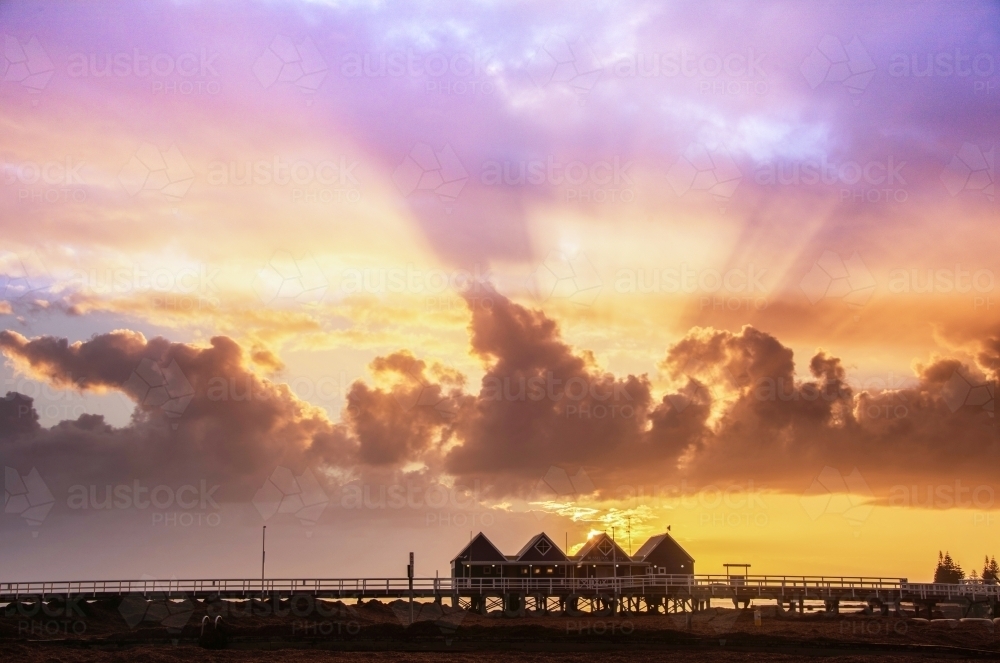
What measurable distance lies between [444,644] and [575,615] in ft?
75.0

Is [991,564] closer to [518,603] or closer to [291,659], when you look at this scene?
[518,603]

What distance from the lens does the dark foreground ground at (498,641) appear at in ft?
133

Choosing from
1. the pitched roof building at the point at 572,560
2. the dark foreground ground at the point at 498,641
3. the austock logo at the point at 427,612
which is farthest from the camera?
the pitched roof building at the point at 572,560

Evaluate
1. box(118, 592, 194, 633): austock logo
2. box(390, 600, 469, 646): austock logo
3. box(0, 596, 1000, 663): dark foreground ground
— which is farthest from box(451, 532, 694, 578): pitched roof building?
box(118, 592, 194, 633): austock logo

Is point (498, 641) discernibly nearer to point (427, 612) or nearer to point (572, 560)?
point (427, 612)

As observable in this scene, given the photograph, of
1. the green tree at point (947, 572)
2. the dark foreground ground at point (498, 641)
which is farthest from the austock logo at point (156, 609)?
the green tree at point (947, 572)

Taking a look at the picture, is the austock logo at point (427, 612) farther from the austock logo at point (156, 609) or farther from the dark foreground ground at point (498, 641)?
the austock logo at point (156, 609)

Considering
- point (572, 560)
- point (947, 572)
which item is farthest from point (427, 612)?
point (947, 572)

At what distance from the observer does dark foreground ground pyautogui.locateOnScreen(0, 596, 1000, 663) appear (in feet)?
133

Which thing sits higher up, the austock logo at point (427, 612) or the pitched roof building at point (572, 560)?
the pitched roof building at point (572, 560)

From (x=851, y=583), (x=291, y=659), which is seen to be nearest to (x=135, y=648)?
(x=291, y=659)

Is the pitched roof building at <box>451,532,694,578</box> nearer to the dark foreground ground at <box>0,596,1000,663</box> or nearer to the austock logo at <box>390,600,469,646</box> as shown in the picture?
the austock logo at <box>390,600,469,646</box>

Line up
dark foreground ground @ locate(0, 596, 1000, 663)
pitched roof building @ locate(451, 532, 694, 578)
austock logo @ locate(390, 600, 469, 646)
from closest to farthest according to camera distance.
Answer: dark foreground ground @ locate(0, 596, 1000, 663)
austock logo @ locate(390, 600, 469, 646)
pitched roof building @ locate(451, 532, 694, 578)

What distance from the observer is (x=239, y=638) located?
143ft
